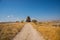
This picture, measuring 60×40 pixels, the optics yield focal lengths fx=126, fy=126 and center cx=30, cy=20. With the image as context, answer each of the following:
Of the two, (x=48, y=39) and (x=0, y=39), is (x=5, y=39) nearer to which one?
(x=0, y=39)

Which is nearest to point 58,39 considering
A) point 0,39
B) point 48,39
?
point 48,39

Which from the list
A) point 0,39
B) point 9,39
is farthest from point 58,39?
point 0,39

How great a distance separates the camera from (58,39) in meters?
13.8

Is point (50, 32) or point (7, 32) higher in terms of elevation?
point (7, 32)

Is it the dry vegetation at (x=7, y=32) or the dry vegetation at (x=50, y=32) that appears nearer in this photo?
the dry vegetation at (x=50, y=32)

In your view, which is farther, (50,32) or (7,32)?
(50,32)

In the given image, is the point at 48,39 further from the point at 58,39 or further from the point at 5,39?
the point at 5,39

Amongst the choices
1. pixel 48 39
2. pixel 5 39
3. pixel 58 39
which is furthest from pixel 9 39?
pixel 58 39

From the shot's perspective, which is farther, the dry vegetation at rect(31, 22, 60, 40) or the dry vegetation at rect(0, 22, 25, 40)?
the dry vegetation at rect(0, 22, 25, 40)

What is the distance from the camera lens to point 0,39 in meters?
14.1

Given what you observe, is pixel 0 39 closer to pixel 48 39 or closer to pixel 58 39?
pixel 48 39

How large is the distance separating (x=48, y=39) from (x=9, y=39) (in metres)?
4.49

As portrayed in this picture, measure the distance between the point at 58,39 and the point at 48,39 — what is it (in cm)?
128

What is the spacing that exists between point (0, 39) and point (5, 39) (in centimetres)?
55
